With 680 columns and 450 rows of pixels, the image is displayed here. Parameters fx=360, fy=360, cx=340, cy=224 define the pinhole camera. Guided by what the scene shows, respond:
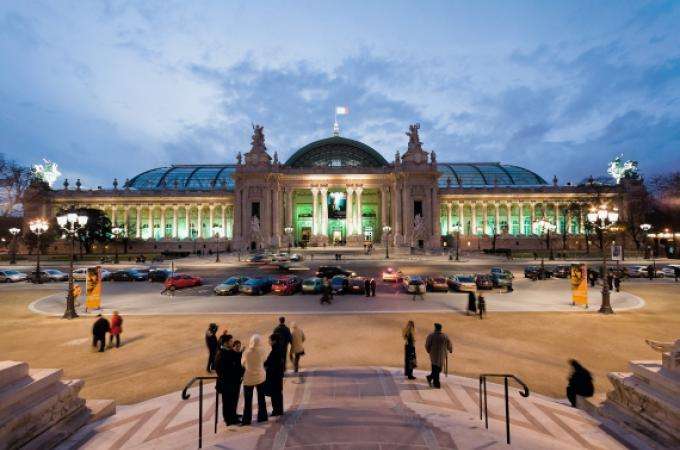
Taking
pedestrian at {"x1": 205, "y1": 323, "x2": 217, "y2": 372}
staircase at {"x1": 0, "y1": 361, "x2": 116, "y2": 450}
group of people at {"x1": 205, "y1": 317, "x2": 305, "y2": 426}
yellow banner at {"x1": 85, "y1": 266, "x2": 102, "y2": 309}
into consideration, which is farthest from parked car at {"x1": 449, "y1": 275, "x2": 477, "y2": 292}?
staircase at {"x1": 0, "y1": 361, "x2": 116, "y2": 450}

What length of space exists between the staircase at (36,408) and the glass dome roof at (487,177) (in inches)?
4078

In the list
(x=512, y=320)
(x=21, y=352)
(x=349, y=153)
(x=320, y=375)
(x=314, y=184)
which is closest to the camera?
(x=320, y=375)

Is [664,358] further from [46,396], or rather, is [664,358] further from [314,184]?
[314,184]

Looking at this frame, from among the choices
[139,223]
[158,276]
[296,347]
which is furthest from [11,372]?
[139,223]

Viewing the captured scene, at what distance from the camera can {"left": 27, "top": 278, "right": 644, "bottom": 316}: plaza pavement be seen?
919 inches

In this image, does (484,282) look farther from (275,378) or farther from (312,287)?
(275,378)

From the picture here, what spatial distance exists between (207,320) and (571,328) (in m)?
19.7

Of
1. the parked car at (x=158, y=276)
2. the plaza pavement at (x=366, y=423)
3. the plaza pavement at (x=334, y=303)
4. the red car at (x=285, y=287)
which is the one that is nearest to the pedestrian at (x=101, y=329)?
the plaza pavement at (x=366, y=423)

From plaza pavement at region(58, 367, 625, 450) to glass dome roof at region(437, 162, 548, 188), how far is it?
3898 inches

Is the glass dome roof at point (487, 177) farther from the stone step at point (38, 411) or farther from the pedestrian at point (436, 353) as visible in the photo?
the stone step at point (38, 411)

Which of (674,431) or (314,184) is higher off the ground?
(314,184)

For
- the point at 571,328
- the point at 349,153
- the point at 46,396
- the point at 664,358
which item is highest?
the point at 349,153

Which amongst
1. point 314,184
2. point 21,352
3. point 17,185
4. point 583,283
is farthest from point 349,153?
point 21,352

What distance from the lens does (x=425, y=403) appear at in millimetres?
9555
